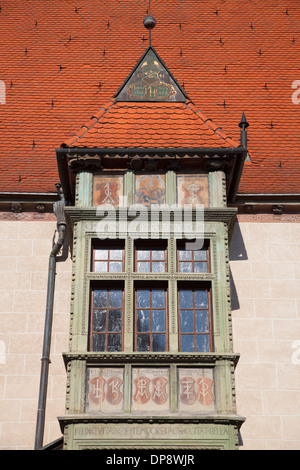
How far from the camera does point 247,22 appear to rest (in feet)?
64.2

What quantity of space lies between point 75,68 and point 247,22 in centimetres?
481

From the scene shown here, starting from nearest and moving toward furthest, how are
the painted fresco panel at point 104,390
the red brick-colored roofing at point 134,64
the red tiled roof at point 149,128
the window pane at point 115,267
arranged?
1. the painted fresco panel at point 104,390
2. the window pane at point 115,267
3. the red tiled roof at point 149,128
4. the red brick-colored roofing at point 134,64

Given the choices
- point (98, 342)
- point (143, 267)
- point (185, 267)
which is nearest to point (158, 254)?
point (143, 267)

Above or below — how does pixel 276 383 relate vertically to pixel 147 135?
below

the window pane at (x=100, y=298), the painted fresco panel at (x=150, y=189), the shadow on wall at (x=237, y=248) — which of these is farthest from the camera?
the shadow on wall at (x=237, y=248)

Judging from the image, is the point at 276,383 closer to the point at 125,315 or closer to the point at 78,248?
the point at 125,315

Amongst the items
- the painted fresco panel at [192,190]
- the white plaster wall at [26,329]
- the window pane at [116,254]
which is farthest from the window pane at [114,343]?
the painted fresco panel at [192,190]

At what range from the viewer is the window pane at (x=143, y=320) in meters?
11.4

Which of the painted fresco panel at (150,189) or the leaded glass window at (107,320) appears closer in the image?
the leaded glass window at (107,320)

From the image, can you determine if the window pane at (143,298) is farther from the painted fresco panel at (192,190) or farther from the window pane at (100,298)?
the painted fresco panel at (192,190)

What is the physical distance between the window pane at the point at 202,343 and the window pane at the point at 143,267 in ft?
4.39

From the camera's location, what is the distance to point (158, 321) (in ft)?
37.9
